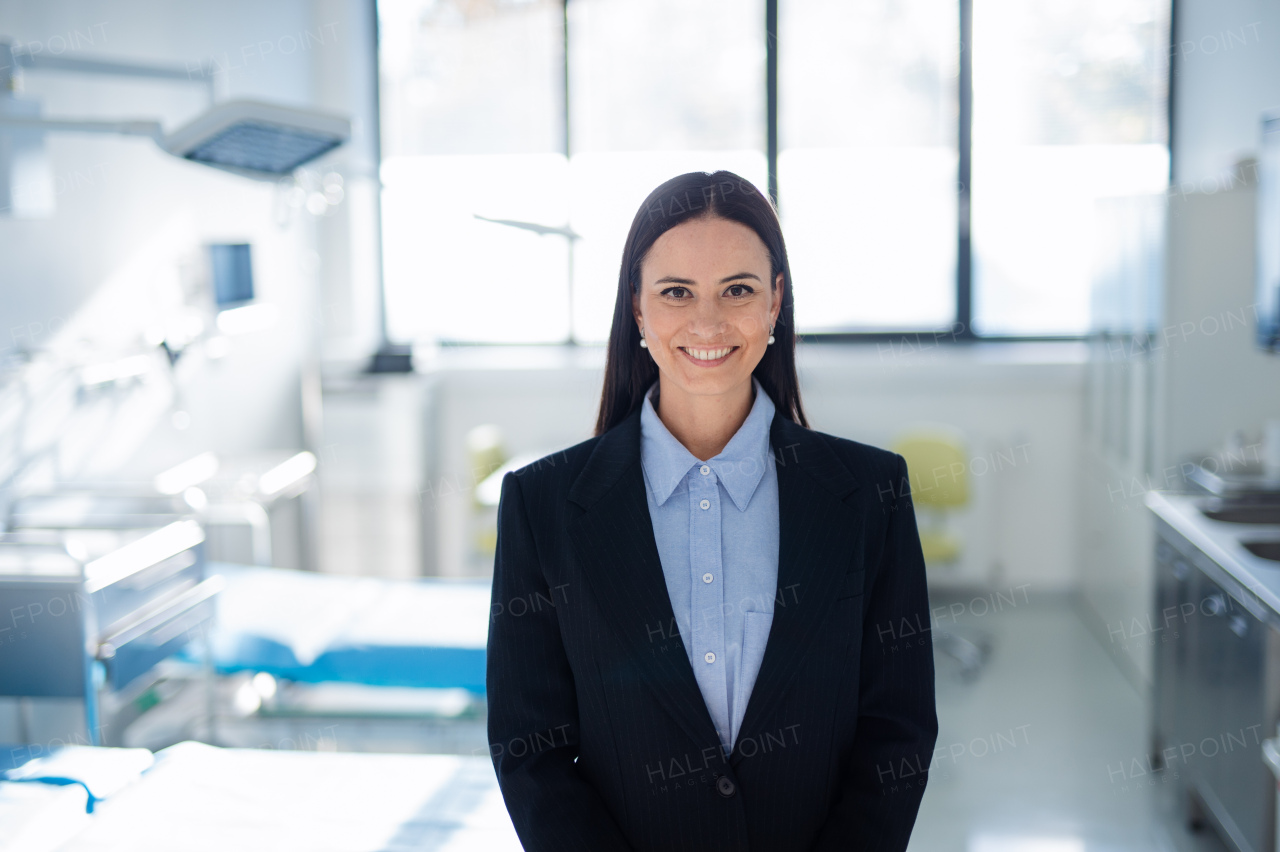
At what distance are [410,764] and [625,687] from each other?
3.63 feet

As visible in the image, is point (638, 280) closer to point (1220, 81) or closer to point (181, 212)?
point (181, 212)

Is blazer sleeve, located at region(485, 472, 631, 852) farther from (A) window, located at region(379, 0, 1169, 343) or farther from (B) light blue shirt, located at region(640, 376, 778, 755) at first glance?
(A) window, located at region(379, 0, 1169, 343)

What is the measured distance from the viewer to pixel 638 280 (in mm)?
1419

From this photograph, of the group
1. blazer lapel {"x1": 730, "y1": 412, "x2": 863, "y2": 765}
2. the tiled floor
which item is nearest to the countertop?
the tiled floor

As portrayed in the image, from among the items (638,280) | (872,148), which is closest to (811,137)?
(872,148)

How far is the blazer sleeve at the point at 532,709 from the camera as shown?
1310mm

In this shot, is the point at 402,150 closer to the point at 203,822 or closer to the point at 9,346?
the point at 9,346

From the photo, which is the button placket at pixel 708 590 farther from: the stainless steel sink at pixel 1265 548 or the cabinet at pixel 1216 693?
the stainless steel sink at pixel 1265 548

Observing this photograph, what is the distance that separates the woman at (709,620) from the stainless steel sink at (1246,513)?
6.68ft

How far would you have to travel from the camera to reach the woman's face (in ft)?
4.40

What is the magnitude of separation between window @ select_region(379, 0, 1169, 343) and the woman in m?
3.70

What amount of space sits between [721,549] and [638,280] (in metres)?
0.37

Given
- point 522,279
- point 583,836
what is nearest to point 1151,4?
point 522,279

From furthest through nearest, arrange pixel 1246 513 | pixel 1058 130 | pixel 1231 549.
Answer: pixel 1058 130 → pixel 1246 513 → pixel 1231 549
